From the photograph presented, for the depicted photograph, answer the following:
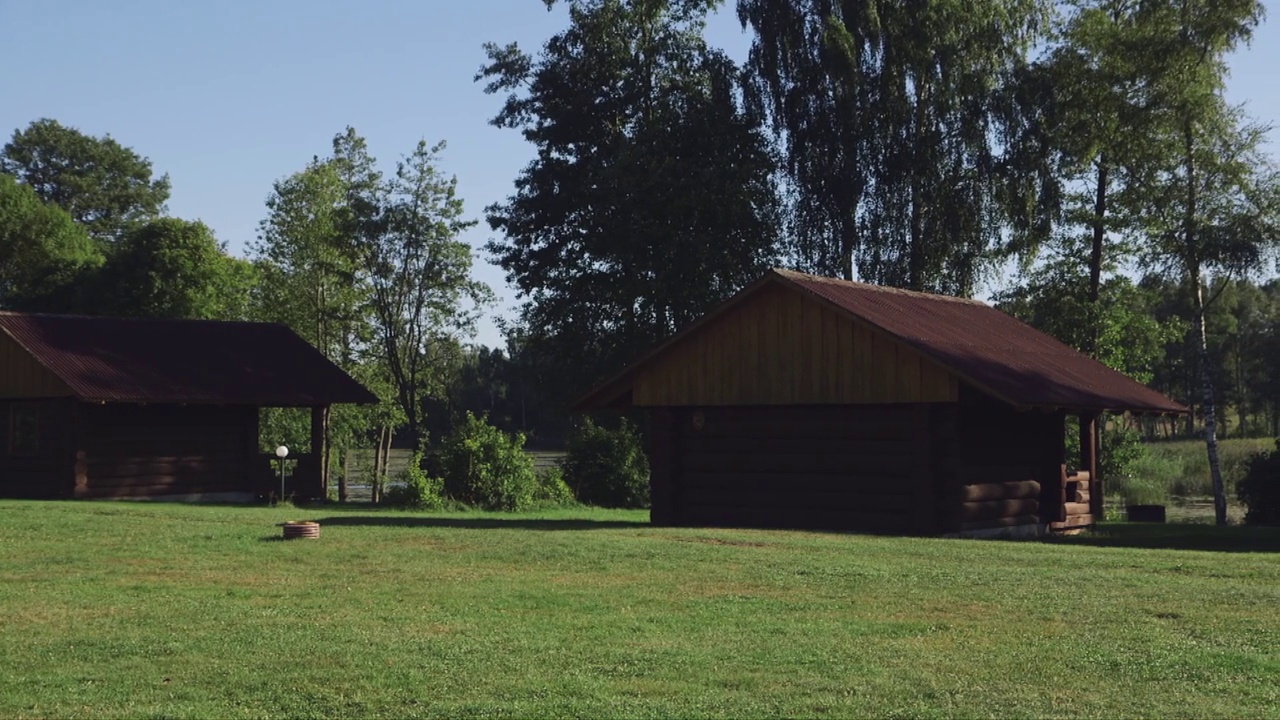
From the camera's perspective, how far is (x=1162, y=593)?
634 inches

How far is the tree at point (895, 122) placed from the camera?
46.9 meters

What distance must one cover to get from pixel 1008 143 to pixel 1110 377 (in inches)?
651

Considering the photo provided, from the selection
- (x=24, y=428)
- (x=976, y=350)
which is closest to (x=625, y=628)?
(x=976, y=350)

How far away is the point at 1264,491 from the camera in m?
35.6

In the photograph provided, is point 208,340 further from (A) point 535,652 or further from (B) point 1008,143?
(A) point 535,652

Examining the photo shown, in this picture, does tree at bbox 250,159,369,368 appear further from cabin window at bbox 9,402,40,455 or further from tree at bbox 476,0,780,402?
cabin window at bbox 9,402,40,455

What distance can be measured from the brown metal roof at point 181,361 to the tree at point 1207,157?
2259 centimetres

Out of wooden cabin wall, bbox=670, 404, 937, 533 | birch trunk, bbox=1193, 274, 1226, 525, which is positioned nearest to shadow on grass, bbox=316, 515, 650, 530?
wooden cabin wall, bbox=670, 404, 937, 533

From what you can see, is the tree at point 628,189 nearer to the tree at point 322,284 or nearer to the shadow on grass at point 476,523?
the tree at point 322,284

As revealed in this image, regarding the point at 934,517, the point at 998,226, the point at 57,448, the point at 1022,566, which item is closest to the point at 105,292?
the point at 57,448

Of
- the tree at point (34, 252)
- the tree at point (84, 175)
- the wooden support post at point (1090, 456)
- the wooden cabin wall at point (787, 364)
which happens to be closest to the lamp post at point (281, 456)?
the wooden cabin wall at point (787, 364)

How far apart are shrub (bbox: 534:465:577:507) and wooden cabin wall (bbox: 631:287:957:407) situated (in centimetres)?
865

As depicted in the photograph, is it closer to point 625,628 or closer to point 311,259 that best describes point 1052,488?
point 625,628

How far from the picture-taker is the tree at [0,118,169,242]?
87188 millimetres
